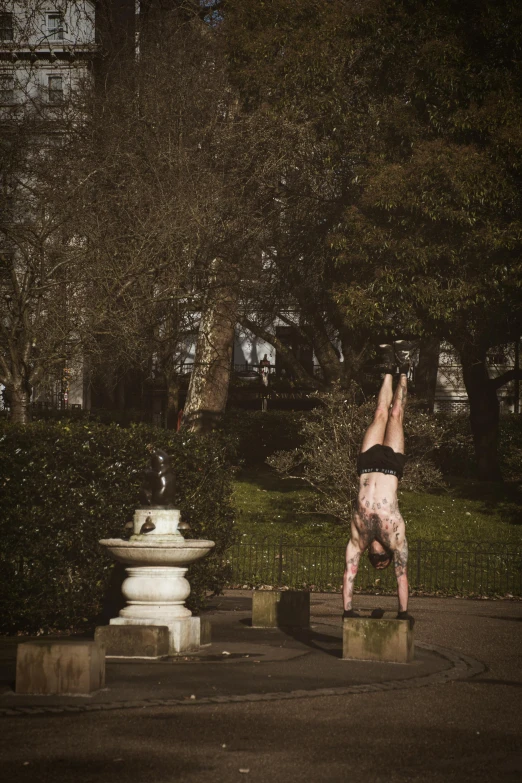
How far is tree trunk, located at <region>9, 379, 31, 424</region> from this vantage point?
17.6 meters

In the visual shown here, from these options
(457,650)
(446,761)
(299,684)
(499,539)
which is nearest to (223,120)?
(499,539)

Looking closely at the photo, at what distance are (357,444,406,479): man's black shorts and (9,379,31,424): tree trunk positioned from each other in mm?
8336

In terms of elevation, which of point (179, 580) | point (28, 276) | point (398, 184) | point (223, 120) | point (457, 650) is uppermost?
point (223, 120)

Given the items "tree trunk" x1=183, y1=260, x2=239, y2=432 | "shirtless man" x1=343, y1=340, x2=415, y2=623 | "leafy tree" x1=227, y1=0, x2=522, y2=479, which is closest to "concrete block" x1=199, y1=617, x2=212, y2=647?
"shirtless man" x1=343, y1=340, x2=415, y2=623

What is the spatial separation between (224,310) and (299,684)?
1973 centimetres

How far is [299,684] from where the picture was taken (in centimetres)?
900

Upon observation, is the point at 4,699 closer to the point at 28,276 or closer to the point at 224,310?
the point at 28,276

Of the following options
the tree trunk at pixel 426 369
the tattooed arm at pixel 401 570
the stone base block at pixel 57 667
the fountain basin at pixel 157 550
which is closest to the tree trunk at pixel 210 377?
the tree trunk at pixel 426 369

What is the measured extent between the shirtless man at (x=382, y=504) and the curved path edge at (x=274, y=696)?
0.73 metres

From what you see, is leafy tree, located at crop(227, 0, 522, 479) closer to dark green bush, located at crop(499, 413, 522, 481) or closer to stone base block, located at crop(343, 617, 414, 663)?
dark green bush, located at crop(499, 413, 522, 481)

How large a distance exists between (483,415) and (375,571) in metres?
10.8

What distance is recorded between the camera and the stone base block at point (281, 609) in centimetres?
1288

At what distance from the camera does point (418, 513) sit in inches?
1014

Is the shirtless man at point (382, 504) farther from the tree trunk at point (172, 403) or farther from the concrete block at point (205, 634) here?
the tree trunk at point (172, 403)
